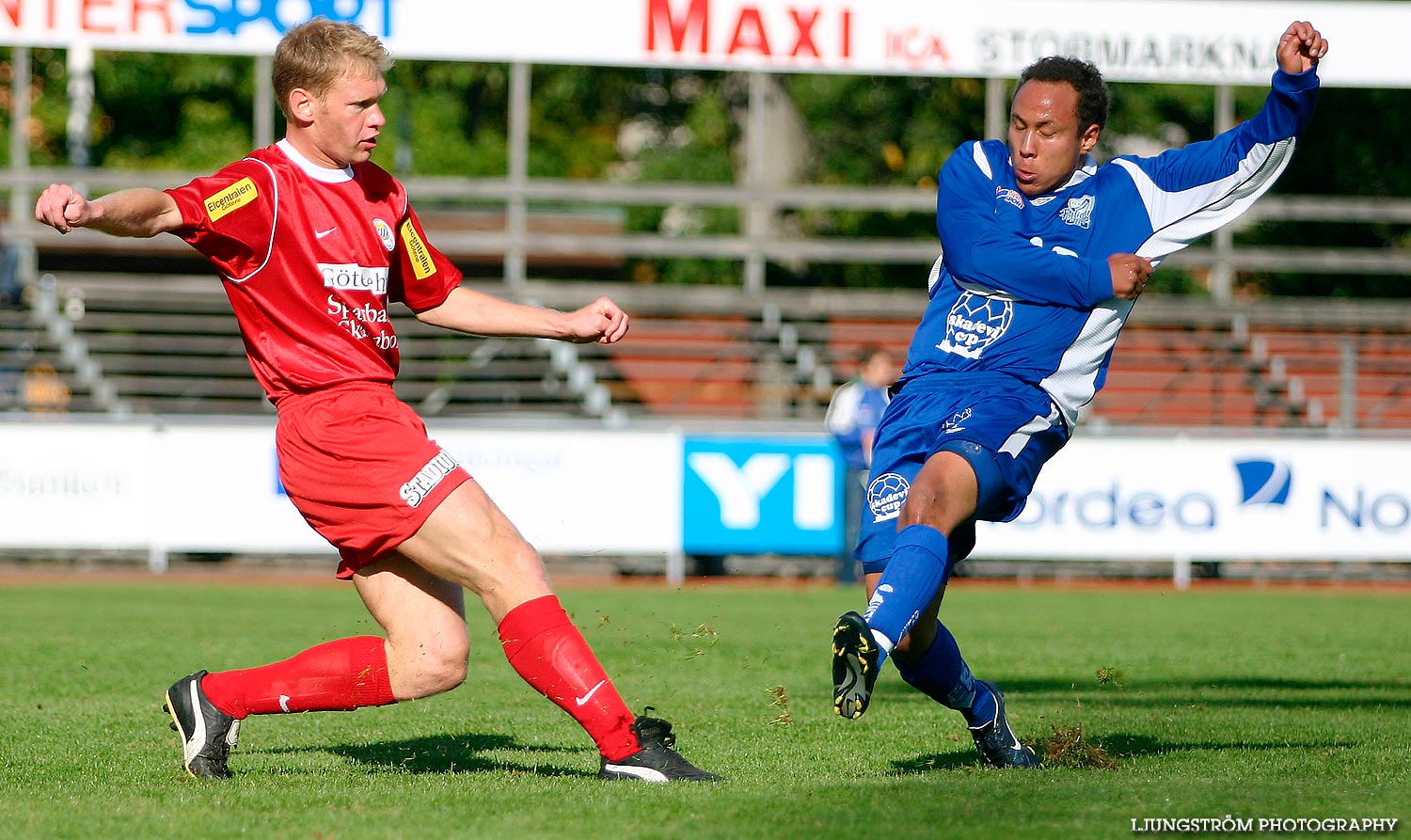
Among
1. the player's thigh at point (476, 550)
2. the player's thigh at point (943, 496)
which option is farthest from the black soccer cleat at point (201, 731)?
the player's thigh at point (943, 496)

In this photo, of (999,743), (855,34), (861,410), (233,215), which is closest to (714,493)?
(861,410)

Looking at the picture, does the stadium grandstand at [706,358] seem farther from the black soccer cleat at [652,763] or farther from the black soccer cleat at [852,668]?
the black soccer cleat at [852,668]

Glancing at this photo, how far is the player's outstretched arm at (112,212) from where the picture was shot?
423 centimetres

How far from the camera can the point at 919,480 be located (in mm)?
4781

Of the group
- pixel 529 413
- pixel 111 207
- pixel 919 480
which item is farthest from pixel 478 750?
pixel 529 413

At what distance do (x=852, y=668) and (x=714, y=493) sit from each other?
1097 cm

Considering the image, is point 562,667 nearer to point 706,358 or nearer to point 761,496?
point 761,496

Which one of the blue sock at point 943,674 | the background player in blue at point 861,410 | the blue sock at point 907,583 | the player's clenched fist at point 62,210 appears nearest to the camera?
the player's clenched fist at point 62,210

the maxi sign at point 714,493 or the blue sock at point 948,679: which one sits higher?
the blue sock at point 948,679

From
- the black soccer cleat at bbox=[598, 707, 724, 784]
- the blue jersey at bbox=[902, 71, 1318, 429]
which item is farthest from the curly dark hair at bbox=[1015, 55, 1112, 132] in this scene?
the black soccer cleat at bbox=[598, 707, 724, 784]

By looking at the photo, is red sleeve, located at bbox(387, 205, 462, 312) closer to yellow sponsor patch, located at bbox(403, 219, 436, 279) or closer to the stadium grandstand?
yellow sponsor patch, located at bbox(403, 219, 436, 279)

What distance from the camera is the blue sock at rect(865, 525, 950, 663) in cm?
448

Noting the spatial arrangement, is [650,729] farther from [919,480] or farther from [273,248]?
[273,248]

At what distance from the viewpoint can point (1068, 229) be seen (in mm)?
5117
